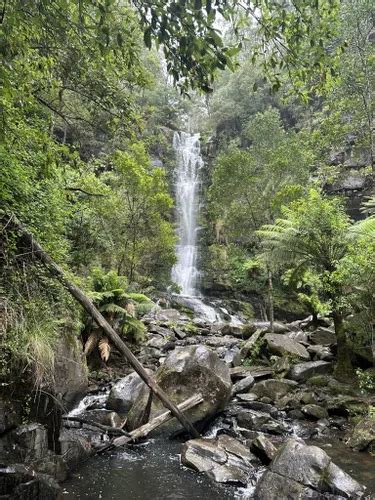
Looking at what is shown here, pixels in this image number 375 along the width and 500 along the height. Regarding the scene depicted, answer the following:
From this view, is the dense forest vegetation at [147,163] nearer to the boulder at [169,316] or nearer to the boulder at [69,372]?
the boulder at [69,372]

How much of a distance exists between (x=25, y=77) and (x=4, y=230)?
1633 mm

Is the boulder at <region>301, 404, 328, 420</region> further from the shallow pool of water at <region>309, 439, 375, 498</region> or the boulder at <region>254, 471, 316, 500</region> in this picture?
the boulder at <region>254, 471, 316, 500</region>

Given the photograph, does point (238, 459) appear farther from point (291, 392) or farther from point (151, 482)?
point (291, 392)

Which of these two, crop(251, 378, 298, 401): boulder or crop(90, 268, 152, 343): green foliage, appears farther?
crop(90, 268, 152, 343): green foliage

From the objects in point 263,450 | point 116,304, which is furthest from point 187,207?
point 263,450

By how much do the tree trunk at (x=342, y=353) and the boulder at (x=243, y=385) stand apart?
1969mm

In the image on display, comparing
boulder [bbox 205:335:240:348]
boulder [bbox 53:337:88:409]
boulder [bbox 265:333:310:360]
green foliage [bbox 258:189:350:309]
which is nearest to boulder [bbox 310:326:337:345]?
boulder [bbox 265:333:310:360]

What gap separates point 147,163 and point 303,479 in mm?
13604

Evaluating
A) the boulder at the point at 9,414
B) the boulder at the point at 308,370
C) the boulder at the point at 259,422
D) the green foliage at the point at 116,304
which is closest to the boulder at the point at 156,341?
the green foliage at the point at 116,304

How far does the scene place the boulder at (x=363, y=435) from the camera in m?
5.92

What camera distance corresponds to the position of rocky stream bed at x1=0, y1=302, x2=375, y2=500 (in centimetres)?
452

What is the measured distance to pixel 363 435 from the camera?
6031 mm

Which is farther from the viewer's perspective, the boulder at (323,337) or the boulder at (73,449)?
the boulder at (323,337)

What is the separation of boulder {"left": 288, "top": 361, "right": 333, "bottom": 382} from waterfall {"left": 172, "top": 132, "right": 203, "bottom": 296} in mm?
15855
